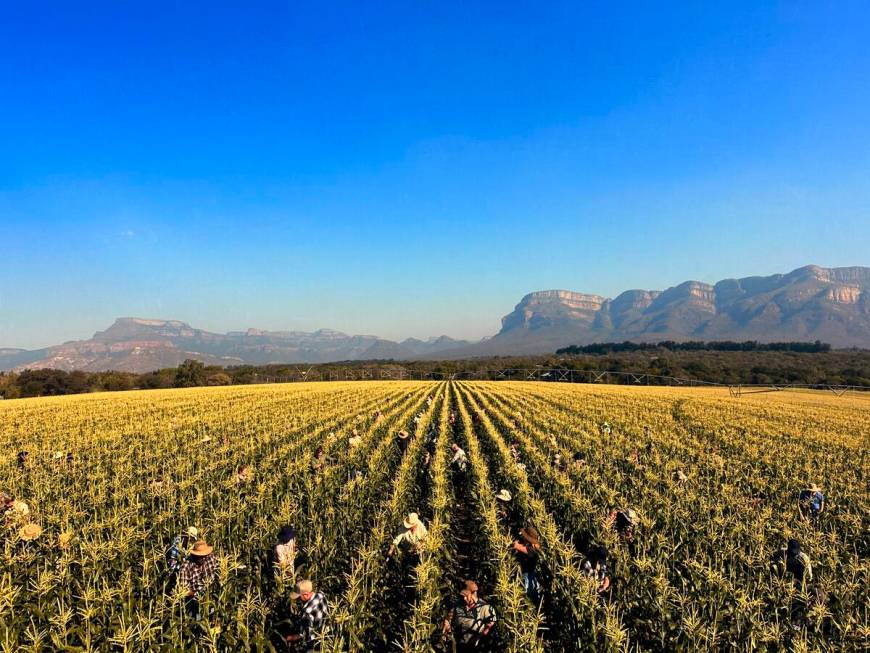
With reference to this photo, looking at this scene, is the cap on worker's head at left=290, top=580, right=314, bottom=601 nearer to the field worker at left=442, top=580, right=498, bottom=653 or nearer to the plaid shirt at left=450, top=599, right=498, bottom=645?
the field worker at left=442, top=580, right=498, bottom=653

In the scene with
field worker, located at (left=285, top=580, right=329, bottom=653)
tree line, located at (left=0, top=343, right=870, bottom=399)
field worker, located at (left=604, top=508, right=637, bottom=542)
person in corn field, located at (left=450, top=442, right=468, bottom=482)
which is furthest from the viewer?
tree line, located at (left=0, top=343, right=870, bottom=399)

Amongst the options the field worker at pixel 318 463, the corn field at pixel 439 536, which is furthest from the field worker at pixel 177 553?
the field worker at pixel 318 463

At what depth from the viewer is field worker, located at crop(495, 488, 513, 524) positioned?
1177cm

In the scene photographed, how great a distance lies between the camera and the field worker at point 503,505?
38.6ft

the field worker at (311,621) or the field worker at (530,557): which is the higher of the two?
the field worker at (311,621)

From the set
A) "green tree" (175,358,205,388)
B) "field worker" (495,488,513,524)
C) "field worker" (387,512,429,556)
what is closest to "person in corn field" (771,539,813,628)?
"field worker" (495,488,513,524)

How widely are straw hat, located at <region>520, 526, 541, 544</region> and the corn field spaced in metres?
0.23

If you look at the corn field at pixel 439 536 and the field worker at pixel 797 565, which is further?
the field worker at pixel 797 565

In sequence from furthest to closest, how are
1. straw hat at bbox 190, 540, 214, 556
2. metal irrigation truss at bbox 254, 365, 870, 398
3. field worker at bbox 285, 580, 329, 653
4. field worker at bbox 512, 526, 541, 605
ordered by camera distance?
metal irrigation truss at bbox 254, 365, 870, 398 → field worker at bbox 512, 526, 541, 605 → straw hat at bbox 190, 540, 214, 556 → field worker at bbox 285, 580, 329, 653

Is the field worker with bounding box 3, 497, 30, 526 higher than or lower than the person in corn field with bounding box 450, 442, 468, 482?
higher

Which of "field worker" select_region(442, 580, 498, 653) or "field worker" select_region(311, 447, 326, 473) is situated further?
"field worker" select_region(311, 447, 326, 473)

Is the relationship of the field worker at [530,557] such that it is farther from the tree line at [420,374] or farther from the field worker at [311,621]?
the tree line at [420,374]

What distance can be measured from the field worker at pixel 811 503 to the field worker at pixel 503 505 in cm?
860

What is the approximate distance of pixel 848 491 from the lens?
1402cm
